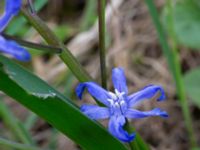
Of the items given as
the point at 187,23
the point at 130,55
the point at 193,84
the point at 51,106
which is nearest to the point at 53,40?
the point at 51,106

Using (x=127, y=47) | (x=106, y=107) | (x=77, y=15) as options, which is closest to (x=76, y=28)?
(x=77, y=15)

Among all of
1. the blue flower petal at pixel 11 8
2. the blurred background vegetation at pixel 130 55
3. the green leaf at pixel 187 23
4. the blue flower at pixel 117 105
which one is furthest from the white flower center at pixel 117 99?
the green leaf at pixel 187 23

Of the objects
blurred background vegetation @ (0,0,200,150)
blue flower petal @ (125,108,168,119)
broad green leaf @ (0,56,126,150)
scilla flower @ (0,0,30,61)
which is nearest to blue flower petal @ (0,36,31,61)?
scilla flower @ (0,0,30,61)

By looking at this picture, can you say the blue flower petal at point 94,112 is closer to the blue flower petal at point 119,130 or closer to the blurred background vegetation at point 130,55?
the blue flower petal at point 119,130

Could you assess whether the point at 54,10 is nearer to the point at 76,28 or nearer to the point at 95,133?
the point at 76,28

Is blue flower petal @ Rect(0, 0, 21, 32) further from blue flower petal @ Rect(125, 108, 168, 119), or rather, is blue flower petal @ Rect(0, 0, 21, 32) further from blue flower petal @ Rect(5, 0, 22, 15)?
blue flower petal @ Rect(125, 108, 168, 119)

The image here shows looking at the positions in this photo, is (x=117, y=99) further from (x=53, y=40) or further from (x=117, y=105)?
(x=53, y=40)
